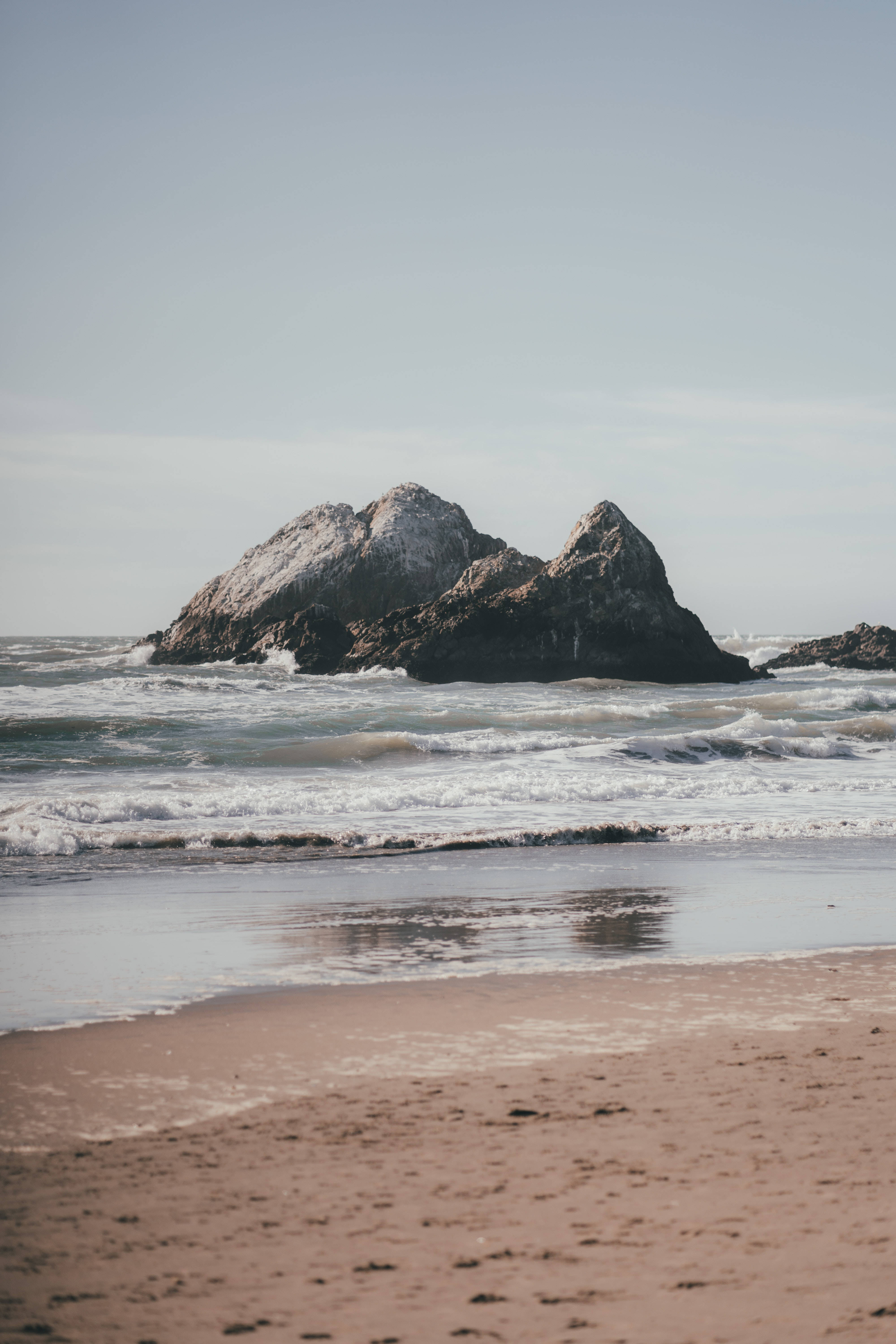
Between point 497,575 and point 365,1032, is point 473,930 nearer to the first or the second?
point 365,1032

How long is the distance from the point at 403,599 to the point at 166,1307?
4465 centimetres

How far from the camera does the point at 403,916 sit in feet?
24.4

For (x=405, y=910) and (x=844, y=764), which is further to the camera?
(x=844, y=764)

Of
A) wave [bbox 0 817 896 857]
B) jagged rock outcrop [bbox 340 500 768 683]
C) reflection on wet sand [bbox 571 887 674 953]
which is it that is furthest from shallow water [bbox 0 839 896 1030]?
jagged rock outcrop [bbox 340 500 768 683]

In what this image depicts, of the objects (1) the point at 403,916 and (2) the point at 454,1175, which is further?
(1) the point at 403,916

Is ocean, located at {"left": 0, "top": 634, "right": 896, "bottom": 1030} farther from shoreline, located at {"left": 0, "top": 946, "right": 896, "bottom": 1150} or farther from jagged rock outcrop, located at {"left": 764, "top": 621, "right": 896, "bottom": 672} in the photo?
jagged rock outcrop, located at {"left": 764, "top": 621, "right": 896, "bottom": 672}

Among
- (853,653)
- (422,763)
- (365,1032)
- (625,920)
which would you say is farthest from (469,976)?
(853,653)

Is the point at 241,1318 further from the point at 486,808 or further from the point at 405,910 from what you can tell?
the point at 486,808

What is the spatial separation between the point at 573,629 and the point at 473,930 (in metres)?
31.8

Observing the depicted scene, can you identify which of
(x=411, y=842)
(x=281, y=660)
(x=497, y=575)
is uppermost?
(x=497, y=575)

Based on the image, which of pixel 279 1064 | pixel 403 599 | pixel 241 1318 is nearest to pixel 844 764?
pixel 279 1064

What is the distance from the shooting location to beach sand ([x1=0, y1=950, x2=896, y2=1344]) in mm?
2246

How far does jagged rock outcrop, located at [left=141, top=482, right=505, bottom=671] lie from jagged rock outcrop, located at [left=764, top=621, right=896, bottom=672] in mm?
18408

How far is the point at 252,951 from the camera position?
20.4 ft
